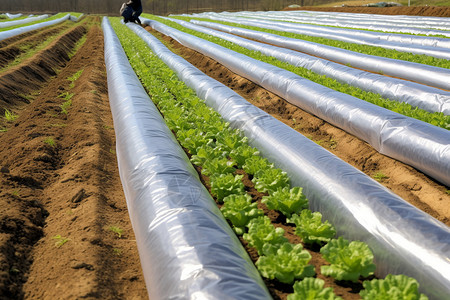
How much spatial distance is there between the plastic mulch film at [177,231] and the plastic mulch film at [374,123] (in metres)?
2.78

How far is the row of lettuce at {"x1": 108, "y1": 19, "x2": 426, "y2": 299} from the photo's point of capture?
2496 millimetres

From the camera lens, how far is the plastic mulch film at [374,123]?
4.39m

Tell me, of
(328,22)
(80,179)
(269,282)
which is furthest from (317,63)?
(328,22)

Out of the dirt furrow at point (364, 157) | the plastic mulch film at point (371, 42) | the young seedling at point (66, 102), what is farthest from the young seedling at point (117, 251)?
the plastic mulch film at point (371, 42)

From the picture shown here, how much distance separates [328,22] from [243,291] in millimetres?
23451

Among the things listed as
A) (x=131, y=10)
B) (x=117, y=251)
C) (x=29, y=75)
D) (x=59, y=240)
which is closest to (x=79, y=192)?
(x=59, y=240)

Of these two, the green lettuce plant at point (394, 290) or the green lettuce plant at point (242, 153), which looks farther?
the green lettuce plant at point (242, 153)

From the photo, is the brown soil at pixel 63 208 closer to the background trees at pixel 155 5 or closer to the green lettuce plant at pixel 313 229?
the green lettuce plant at pixel 313 229

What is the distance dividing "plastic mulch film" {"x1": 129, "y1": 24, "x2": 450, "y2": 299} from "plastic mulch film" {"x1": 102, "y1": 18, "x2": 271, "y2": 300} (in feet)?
3.41

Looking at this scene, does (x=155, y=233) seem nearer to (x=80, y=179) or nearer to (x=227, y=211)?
(x=227, y=211)

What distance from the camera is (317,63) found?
31.1 ft

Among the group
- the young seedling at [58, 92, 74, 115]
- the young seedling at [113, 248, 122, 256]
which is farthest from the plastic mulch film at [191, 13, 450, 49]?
the young seedling at [113, 248, 122, 256]

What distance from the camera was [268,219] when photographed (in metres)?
3.19

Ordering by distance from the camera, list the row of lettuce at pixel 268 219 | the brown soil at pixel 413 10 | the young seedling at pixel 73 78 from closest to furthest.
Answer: the row of lettuce at pixel 268 219, the young seedling at pixel 73 78, the brown soil at pixel 413 10
